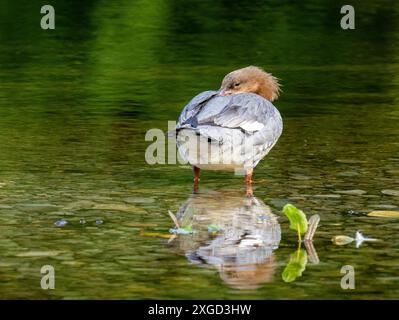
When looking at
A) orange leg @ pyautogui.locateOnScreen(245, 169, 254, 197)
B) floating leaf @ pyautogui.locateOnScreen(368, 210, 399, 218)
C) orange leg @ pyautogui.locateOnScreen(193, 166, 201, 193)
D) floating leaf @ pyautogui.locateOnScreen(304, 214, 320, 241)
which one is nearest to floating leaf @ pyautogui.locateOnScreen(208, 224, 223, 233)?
floating leaf @ pyautogui.locateOnScreen(304, 214, 320, 241)

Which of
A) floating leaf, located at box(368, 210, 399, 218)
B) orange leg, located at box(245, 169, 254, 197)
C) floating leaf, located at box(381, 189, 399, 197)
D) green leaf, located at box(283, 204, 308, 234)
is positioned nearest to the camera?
green leaf, located at box(283, 204, 308, 234)

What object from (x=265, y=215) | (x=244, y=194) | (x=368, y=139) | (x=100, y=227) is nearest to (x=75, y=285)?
(x=100, y=227)

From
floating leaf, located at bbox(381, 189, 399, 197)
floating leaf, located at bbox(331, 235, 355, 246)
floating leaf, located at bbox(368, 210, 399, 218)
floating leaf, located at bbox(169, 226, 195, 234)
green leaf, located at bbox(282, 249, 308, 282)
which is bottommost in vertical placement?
green leaf, located at bbox(282, 249, 308, 282)

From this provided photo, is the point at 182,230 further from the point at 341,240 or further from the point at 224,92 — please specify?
the point at 224,92

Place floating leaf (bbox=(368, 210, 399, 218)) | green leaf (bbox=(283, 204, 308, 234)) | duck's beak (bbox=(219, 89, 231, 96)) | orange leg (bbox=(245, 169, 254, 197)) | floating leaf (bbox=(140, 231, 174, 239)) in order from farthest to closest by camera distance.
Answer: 1. duck's beak (bbox=(219, 89, 231, 96))
2. orange leg (bbox=(245, 169, 254, 197))
3. floating leaf (bbox=(368, 210, 399, 218))
4. floating leaf (bbox=(140, 231, 174, 239))
5. green leaf (bbox=(283, 204, 308, 234))

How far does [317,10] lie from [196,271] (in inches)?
694

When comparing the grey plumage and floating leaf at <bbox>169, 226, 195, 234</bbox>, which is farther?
the grey plumage

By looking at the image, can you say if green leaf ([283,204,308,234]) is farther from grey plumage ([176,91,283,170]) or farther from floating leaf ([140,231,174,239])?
grey plumage ([176,91,283,170])

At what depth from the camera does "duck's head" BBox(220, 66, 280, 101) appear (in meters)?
11.5

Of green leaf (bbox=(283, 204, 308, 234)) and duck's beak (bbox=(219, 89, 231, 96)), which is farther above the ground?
duck's beak (bbox=(219, 89, 231, 96))

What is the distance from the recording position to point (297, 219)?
8.50m

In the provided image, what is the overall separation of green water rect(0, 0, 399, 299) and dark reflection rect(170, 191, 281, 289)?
1.1 inches

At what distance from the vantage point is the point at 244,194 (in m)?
10.3
